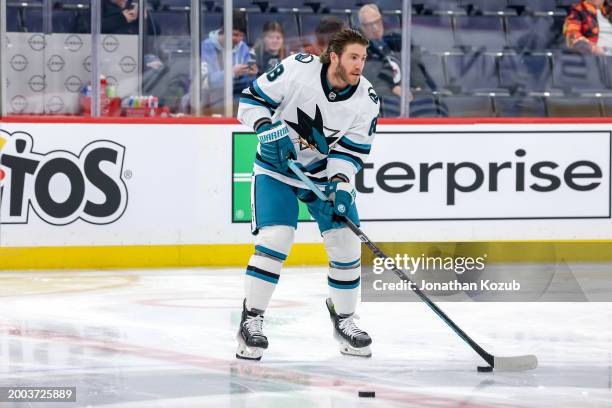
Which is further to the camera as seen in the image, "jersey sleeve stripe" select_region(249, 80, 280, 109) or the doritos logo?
the doritos logo

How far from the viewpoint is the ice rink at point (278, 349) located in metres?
3.55

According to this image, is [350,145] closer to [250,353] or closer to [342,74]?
[342,74]

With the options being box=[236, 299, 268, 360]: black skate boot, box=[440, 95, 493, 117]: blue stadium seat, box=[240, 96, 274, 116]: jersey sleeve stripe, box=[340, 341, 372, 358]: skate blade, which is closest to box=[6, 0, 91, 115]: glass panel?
box=[440, 95, 493, 117]: blue stadium seat

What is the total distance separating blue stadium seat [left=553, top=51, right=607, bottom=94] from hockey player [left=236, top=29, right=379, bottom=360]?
3488 mm

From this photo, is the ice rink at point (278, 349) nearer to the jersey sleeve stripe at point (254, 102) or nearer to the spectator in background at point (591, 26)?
the jersey sleeve stripe at point (254, 102)

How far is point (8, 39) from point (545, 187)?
3.06 metres

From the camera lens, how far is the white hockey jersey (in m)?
4.18

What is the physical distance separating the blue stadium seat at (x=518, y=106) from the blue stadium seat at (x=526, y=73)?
76mm

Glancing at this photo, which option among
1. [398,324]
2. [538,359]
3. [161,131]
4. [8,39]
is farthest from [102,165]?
[538,359]

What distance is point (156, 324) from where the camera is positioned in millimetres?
4887

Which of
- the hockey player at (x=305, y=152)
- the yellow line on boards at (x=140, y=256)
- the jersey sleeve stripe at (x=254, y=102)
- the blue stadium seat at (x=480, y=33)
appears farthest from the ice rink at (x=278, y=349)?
the blue stadium seat at (x=480, y=33)

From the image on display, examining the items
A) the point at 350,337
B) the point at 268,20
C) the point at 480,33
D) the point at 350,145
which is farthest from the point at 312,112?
the point at 480,33

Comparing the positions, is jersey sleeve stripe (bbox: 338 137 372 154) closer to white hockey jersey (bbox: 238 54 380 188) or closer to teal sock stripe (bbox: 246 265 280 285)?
white hockey jersey (bbox: 238 54 380 188)

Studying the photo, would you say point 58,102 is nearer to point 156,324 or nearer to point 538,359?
point 156,324
